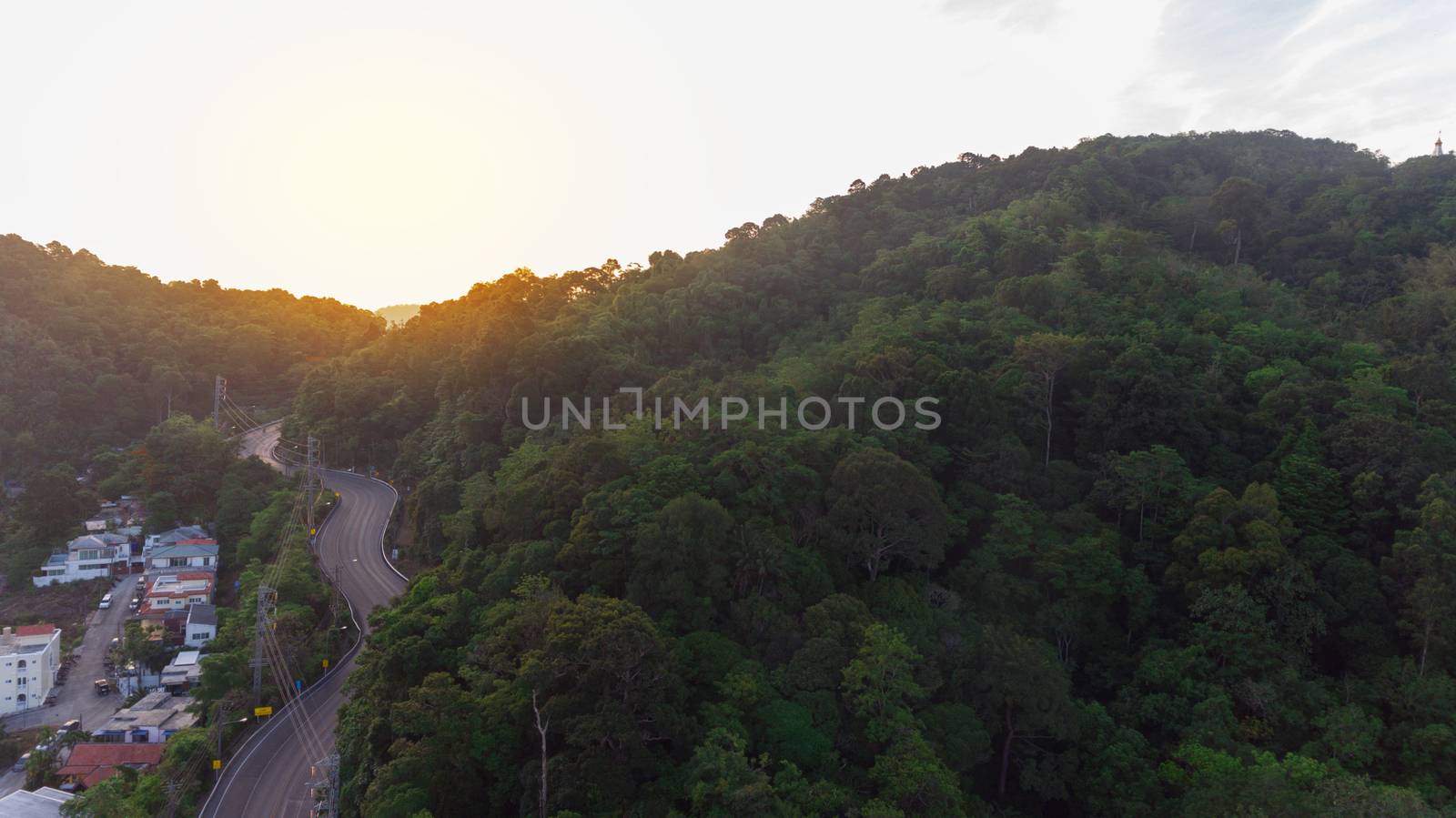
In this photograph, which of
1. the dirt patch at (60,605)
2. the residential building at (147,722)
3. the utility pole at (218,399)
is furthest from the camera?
the utility pole at (218,399)

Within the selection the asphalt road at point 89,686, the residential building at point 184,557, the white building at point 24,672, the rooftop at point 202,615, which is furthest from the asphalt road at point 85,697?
the rooftop at point 202,615

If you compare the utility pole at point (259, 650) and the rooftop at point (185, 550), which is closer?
the utility pole at point (259, 650)

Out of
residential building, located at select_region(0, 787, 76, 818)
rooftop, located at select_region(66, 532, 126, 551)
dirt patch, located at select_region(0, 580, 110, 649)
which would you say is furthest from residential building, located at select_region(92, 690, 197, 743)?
rooftop, located at select_region(66, 532, 126, 551)

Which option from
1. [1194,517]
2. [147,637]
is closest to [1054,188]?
[1194,517]

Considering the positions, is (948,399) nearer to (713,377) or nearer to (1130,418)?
(1130,418)

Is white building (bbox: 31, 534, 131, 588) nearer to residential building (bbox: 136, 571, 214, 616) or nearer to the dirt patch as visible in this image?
the dirt patch

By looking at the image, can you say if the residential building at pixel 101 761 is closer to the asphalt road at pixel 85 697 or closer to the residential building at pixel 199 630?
the asphalt road at pixel 85 697
